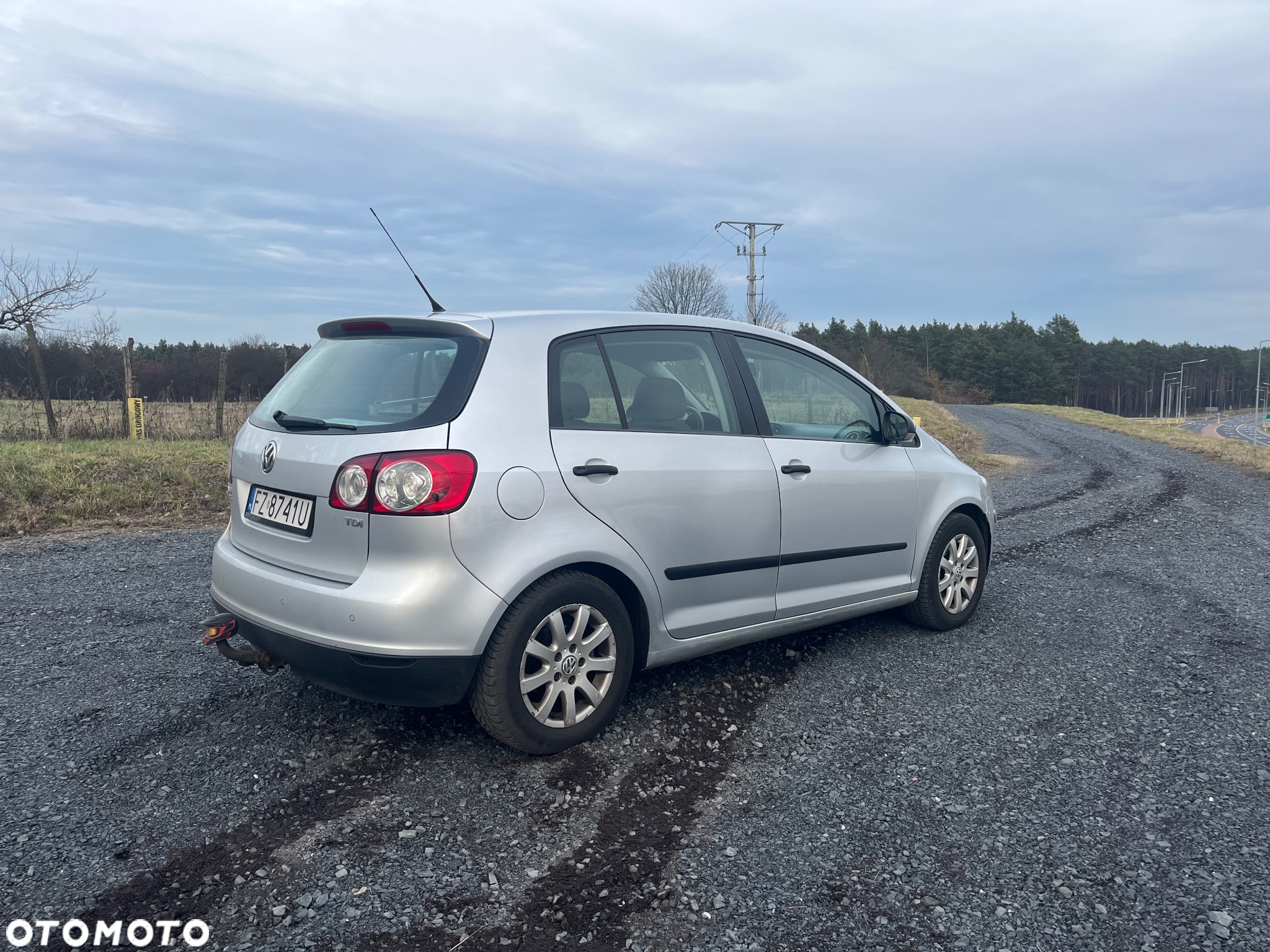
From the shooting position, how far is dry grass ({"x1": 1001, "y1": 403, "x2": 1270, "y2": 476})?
15125mm

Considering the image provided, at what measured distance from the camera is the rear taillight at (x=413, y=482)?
289 cm

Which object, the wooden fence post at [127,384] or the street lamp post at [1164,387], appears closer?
the wooden fence post at [127,384]

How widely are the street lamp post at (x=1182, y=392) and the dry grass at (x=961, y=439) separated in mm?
84352

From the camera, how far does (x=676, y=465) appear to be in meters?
3.53

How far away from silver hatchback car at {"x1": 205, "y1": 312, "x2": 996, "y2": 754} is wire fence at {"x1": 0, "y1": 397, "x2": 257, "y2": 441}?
10.0 m

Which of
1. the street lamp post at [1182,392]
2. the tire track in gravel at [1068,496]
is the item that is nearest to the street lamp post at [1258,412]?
the street lamp post at [1182,392]

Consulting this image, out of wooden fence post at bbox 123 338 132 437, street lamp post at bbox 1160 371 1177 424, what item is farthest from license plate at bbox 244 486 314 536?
street lamp post at bbox 1160 371 1177 424

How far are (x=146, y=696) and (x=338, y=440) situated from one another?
1.75 meters

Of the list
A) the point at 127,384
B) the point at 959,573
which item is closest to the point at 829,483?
the point at 959,573

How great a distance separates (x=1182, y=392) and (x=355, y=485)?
133 meters

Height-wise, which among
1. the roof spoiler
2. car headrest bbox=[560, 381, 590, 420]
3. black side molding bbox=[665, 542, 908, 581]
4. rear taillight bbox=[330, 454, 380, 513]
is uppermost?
the roof spoiler

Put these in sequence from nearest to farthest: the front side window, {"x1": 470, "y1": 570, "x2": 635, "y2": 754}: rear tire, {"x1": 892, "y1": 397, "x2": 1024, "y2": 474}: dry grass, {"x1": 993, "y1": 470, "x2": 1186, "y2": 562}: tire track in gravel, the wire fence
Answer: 1. {"x1": 470, "y1": 570, "x2": 635, "y2": 754}: rear tire
2. the front side window
3. {"x1": 993, "y1": 470, "x2": 1186, "y2": 562}: tire track in gravel
4. the wire fence
5. {"x1": 892, "y1": 397, "x2": 1024, "y2": 474}: dry grass

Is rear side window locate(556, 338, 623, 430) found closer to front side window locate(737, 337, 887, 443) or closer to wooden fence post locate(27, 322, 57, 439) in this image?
front side window locate(737, 337, 887, 443)

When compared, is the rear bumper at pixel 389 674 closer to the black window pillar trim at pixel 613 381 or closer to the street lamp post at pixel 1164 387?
the black window pillar trim at pixel 613 381
